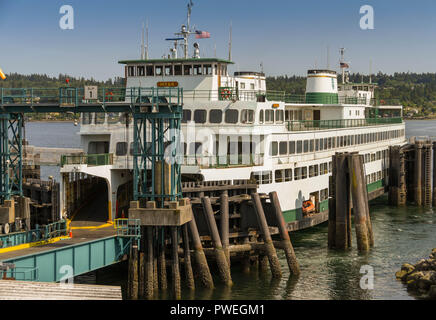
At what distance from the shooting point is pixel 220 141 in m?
37.0

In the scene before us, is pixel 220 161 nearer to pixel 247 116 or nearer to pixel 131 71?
pixel 247 116

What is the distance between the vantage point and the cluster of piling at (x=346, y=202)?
122 ft

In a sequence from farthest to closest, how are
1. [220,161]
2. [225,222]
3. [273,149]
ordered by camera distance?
[273,149], [220,161], [225,222]

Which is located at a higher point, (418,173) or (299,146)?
(299,146)

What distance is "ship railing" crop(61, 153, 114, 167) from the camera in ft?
107

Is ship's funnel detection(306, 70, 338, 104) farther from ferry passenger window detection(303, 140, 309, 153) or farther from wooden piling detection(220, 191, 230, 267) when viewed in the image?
wooden piling detection(220, 191, 230, 267)

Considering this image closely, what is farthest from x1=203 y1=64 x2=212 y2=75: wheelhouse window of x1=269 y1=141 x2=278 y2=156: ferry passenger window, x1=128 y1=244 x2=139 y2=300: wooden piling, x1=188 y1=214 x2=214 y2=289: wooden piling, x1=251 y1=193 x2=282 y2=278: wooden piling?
x1=128 y1=244 x2=139 y2=300: wooden piling

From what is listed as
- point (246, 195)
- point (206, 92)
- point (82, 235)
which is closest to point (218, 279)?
point (246, 195)

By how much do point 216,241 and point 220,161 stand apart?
6890 millimetres

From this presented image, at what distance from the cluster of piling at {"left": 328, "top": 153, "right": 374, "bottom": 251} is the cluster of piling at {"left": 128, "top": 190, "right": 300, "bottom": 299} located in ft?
18.9

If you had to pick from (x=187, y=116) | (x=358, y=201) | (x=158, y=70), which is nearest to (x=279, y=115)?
(x=187, y=116)

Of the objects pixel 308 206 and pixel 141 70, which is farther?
pixel 308 206

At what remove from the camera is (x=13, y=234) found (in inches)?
1101

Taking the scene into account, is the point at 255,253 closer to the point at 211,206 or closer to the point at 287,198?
the point at 211,206
